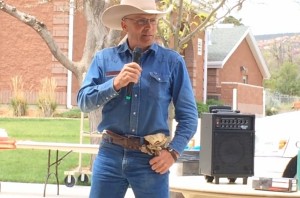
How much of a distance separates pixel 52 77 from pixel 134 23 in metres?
26.2

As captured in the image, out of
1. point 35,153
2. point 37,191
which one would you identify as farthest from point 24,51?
point 37,191

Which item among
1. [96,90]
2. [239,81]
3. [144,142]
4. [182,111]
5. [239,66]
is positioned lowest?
[144,142]

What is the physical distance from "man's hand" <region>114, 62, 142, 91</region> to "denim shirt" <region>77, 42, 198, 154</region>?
0.13 meters

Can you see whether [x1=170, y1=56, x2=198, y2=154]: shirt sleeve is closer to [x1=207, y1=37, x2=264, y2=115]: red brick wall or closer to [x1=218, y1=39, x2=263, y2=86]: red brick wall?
[x1=207, y1=37, x2=264, y2=115]: red brick wall

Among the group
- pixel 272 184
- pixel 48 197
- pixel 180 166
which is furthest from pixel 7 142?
pixel 272 184

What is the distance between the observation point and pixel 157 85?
4.03 meters

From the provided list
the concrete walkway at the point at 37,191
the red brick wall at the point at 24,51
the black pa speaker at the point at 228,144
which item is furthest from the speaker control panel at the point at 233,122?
the red brick wall at the point at 24,51

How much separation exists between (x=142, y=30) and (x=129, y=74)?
41 centimetres

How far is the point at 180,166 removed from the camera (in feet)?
27.3

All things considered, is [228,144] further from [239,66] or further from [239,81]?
[239,66]

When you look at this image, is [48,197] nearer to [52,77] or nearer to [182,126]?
[182,126]

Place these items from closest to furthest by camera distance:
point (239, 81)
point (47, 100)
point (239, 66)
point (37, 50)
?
point (47, 100) → point (37, 50) → point (239, 81) → point (239, 66)

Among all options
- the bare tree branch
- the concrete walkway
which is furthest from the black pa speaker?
the bare tree branch

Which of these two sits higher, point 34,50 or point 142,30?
point 34,50
